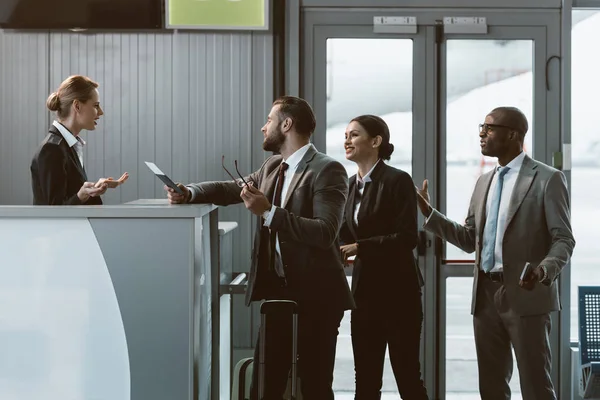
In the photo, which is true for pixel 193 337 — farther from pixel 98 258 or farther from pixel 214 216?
pixel 214 216

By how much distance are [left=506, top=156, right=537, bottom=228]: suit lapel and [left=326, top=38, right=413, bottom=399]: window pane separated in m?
1.25

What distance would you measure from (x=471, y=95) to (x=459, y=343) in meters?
1.47

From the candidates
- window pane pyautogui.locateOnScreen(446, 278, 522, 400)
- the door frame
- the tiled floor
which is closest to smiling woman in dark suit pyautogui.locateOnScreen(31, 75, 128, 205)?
the door frame

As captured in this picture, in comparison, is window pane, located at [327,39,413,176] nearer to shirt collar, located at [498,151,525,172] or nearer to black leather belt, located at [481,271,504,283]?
shirt collar, located at [498,151,525,172]

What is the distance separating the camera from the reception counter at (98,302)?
2482mm

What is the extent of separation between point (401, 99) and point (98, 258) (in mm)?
2562

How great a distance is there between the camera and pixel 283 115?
3.03m

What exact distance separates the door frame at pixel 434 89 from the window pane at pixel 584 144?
24 centimetres

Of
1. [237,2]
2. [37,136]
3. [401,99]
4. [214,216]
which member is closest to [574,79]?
[401,99]

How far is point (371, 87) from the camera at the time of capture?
15.1ft

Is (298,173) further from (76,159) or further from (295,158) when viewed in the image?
(76,159)

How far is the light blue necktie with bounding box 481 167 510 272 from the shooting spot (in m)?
3.40

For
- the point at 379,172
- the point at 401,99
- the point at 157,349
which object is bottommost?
the point at 157,349

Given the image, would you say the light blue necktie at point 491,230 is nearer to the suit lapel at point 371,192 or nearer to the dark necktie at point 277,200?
the suit lapel at point 371,192
